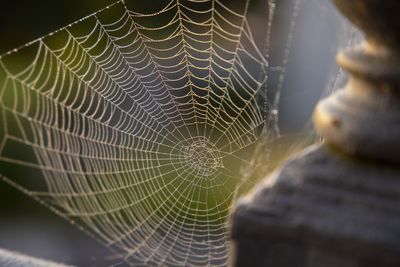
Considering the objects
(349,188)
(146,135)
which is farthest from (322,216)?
(146,135)

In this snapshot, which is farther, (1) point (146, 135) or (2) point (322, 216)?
(1) point (146, 135)

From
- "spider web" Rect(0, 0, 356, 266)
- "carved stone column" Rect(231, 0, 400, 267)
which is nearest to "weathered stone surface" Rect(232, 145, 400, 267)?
"carved stone column" Rect(231, 0, 400, 267)

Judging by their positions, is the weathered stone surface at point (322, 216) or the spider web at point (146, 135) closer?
the weathered stone surface at point (322, 216)

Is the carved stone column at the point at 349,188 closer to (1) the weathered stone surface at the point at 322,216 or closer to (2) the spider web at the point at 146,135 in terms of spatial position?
(1) the weathered stone surface at the point at 322,216

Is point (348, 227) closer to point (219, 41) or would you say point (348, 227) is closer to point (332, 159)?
point (332, 159)

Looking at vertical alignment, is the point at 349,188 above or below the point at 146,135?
below

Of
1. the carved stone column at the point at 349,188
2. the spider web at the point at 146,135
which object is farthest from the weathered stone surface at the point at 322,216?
the spider web at the point at 146,135

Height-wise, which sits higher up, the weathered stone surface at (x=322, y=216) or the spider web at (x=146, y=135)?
the spider web at (x=146, y=135)

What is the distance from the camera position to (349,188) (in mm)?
498

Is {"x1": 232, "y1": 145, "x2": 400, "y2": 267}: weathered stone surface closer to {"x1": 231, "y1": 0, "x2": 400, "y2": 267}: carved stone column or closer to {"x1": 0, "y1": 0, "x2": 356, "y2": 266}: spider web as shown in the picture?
{"x1": 231, "y1": 0, "x2": 400, "y2": 267}: carved stone column

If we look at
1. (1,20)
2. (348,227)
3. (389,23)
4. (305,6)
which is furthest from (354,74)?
(1,20)

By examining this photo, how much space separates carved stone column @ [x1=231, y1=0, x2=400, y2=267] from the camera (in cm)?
47

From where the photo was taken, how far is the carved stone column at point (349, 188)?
474mm

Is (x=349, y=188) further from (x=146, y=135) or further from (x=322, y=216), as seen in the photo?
(x=146, y=135)
